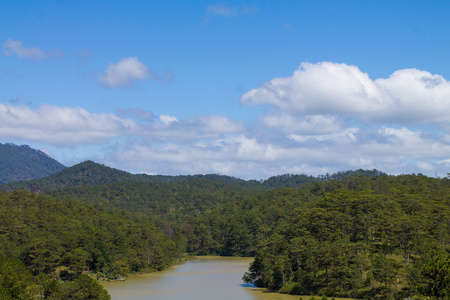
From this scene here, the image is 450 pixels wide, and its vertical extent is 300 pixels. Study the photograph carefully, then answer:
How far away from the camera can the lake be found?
187 feet

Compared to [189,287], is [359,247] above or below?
above

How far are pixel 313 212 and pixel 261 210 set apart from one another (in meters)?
76.9

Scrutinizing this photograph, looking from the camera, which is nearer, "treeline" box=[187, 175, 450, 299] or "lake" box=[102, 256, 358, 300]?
"treeline" box=[187, 175, 450, 299]

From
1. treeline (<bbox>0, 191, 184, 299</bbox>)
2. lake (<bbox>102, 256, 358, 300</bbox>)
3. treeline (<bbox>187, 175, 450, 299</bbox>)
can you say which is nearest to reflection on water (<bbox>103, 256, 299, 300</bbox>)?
lake (<bbox>102, 256, 358, 300</bbox>)

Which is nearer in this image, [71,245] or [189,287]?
[189,287]

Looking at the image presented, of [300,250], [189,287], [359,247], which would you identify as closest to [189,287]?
[189,287]

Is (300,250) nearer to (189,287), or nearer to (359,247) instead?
(359,247)

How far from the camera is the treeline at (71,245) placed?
69.0 meters

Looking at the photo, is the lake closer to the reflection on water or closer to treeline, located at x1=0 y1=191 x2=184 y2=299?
the reflection on water

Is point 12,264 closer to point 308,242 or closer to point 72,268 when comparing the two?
point 72,268

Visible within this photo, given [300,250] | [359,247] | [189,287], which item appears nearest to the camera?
[359,247]

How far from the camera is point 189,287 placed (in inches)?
2562

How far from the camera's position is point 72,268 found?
7094cm

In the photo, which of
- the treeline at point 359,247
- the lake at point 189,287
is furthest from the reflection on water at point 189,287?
the treeline at point 359,247
